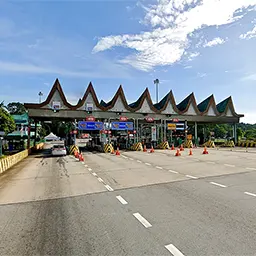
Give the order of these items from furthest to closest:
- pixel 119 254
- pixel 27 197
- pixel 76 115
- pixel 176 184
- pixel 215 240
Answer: pixel 76 115, pixel 176 184, pixel 27 197, pixel 215 240, pixel 119 254

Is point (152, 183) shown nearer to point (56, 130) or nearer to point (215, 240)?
point (215, 240)

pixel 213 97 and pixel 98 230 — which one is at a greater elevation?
pixel 213 97

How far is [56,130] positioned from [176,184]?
4668 inches

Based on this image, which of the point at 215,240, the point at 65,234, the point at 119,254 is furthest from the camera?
the point at 65,234

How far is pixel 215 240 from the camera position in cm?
425

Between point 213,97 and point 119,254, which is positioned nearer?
point 119,254

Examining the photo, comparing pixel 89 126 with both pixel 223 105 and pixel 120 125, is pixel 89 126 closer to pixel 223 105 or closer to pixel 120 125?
pixel 120 125

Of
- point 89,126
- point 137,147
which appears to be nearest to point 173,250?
point 89,126

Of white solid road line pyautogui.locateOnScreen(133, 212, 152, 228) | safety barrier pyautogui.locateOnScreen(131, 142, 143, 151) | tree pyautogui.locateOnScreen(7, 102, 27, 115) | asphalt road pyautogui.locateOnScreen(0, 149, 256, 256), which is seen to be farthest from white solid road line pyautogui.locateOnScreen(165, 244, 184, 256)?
tree pyautogui.locateOnScreen(7, 102, 27, 115)

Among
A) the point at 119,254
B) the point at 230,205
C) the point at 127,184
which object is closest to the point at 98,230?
the point at 119,254

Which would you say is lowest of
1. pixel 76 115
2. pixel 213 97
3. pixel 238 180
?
pixel 238 180

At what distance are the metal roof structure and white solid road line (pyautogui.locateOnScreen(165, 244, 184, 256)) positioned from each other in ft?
95.7

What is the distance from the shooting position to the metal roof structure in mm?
31256

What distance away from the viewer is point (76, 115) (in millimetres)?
32219
